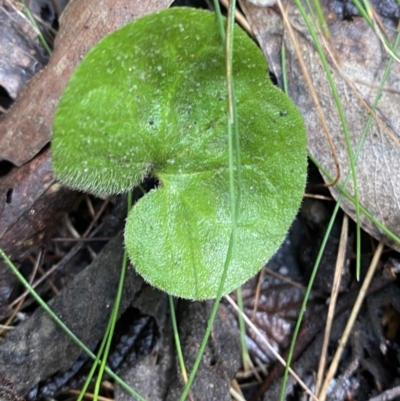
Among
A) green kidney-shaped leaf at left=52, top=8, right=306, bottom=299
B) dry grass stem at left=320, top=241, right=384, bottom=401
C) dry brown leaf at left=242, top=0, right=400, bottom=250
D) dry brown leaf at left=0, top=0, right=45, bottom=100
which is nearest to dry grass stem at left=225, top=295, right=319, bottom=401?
dry grass stem at left=320, top=241, right=384, bottom=401

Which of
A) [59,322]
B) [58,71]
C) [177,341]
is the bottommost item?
[177,341]

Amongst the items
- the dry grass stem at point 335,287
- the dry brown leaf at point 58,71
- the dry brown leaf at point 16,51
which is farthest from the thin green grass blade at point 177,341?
the dry brown leaf at point 16,51

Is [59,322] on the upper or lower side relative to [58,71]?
lower

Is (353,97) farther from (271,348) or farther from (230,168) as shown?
(271,348)

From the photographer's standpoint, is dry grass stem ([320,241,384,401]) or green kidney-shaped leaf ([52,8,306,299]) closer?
green kidney-shaped leaf ([52,8,306,299])

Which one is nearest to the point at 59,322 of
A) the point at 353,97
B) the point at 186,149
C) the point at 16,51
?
the point at 186,149

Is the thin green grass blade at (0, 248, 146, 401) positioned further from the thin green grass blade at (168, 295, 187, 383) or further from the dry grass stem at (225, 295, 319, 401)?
the dry grass stem at (225, 295, 319, 401)
